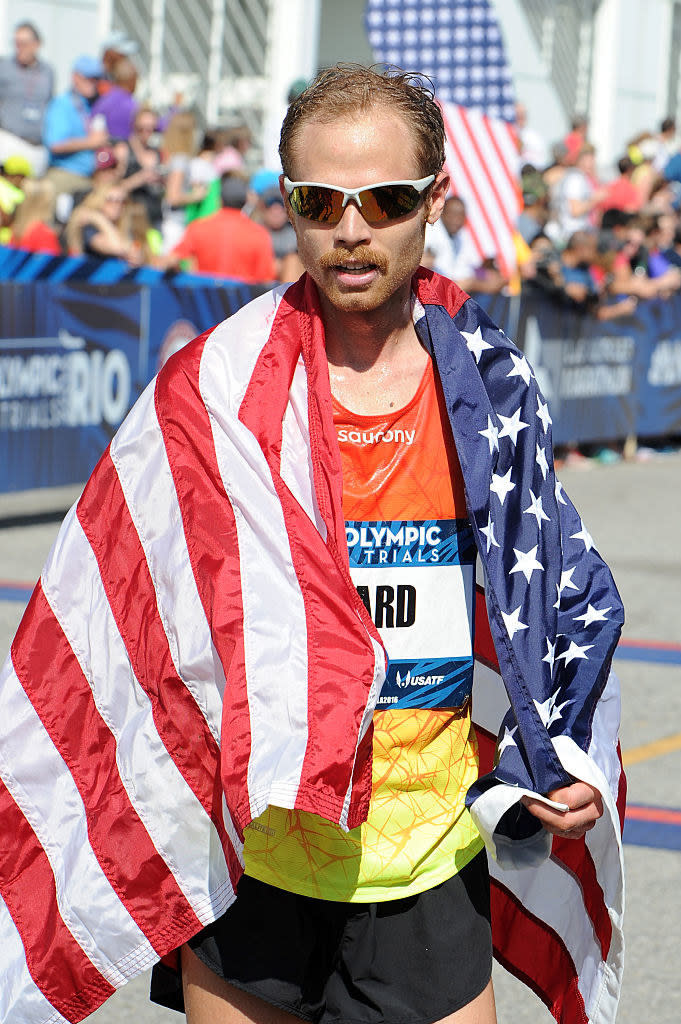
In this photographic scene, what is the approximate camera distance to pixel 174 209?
15266mm

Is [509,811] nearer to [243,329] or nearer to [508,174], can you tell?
[243,329]

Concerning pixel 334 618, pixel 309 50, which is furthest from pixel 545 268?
pixel 334 618

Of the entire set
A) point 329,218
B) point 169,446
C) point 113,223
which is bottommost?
point 113,223

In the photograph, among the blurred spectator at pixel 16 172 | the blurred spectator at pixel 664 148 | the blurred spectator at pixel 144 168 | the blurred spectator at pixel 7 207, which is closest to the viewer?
the blurred spectator at pixel 7 207

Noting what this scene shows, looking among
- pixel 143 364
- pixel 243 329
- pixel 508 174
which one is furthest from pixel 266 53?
pixel 243 329

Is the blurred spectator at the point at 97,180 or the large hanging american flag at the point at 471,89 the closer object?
the blurred spectator at the point at 97,180

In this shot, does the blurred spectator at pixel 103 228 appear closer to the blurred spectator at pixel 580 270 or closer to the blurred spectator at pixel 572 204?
the blurred spectator at pixel 580 270

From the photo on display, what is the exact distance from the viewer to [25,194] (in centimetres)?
1174

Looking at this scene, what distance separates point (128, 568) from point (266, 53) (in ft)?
71.6

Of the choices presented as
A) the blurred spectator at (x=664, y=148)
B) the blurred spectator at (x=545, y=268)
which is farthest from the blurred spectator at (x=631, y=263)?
the blurred spectator at (x=664, y=148)

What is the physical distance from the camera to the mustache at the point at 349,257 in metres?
2.61

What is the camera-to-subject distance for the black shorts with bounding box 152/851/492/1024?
264cm

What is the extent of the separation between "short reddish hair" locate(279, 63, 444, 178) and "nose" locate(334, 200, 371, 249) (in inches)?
4.9

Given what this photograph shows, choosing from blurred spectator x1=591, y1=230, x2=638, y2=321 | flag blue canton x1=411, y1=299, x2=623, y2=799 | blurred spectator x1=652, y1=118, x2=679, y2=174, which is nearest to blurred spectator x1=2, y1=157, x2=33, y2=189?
blurred spectator x1=591, y1=230, x2=638, y2=321
